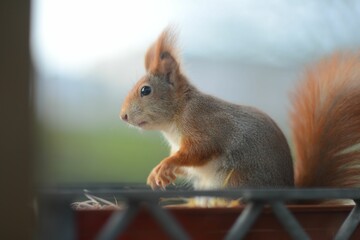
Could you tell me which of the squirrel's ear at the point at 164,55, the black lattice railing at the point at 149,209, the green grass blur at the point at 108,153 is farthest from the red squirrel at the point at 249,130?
the green grass blur at the point at 108,153

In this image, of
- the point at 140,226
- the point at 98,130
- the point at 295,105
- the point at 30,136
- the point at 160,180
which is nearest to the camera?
the point at 30,136

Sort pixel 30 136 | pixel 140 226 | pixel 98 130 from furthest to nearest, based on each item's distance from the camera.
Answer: pixel 98 130 → pixel 140 226 → pixel 30 136

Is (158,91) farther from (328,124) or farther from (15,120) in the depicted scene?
(15,120)

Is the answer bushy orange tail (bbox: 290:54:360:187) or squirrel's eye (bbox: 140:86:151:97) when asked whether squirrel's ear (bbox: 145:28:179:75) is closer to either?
squirrel's eye (bbox: 140:86:151:97)

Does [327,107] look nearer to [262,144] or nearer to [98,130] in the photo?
[262,144]

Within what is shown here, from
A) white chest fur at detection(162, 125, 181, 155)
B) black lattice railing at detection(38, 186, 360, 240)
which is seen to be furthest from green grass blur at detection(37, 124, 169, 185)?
black lattice railing at detection(38, 186, 360, 240)

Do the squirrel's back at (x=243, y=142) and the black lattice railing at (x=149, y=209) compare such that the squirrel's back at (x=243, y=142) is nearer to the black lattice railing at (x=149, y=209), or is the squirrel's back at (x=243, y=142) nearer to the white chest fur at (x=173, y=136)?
the white chest fur at (x=173, y=136)

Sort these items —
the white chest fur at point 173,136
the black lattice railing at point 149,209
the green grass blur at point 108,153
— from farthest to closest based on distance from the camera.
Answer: the green grass blur at point 108,153 < the white chest fur at point 173,136 < the black lattice railing at point 149,209

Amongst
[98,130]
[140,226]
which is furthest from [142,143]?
[140,226]

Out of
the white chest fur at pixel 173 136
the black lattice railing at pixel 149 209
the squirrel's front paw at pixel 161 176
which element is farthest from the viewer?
the white chest fur at pixel 173 136
